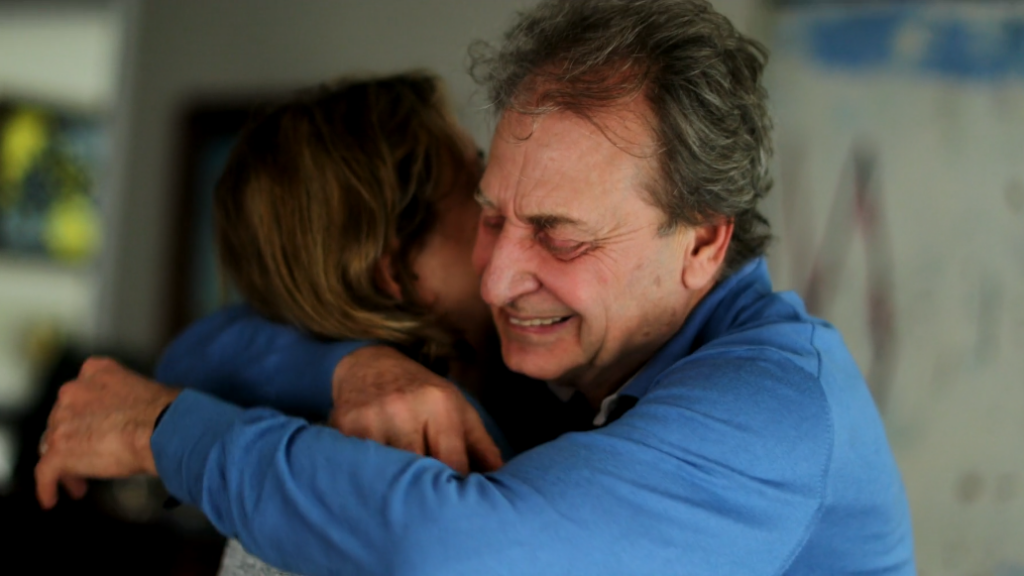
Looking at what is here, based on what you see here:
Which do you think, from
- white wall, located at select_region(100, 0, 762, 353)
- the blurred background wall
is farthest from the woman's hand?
white wall, located at select_region(100, 0, 762, 353)

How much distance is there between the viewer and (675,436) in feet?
3.14

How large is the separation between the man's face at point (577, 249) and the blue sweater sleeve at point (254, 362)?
0.78 feet

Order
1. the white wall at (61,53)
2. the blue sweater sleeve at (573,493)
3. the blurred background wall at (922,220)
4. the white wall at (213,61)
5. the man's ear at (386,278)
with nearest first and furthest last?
the blue sweater sleeve at (573,493), the man's ear at (386,278), the blurred background wall at (922,220), the white wall at (213,61), the white wall at (61,53)

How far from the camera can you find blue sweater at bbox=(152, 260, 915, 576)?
894mm

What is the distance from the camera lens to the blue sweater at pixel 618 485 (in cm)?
89

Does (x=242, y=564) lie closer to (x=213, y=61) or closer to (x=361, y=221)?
(x=361, y=221)


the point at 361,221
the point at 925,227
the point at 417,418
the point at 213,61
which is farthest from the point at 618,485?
the point at 213,61

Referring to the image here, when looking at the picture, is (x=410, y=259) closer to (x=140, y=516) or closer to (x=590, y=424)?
(x=590, y=424)

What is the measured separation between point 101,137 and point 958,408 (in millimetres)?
3899

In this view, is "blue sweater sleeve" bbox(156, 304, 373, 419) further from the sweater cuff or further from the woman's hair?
the sweater cuff

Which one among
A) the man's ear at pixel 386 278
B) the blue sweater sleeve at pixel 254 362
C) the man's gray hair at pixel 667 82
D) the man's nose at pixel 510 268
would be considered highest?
the man's gray hair at pixel 667 82

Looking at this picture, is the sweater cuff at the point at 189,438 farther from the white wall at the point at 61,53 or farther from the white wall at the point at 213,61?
the white wall at the point at 61,53

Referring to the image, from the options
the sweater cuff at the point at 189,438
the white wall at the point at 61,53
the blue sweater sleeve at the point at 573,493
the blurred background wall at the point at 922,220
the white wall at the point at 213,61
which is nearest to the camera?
the blue sweater sleeve at the point at 573,493

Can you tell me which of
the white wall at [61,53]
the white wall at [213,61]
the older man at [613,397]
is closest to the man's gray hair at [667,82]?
the older man at [613,397]
